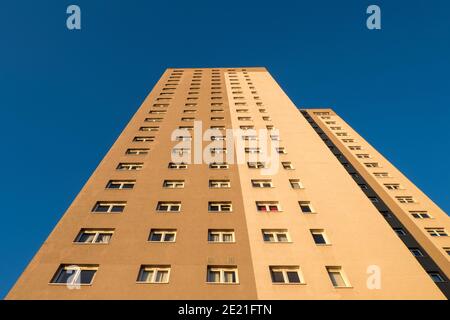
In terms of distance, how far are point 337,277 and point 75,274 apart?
11.7 meters

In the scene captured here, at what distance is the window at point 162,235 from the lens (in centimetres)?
1548

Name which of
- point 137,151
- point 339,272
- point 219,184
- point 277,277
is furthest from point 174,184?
point 339,272

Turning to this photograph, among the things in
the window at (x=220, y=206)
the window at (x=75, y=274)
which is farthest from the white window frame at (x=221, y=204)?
the window at (x=75, y=274)

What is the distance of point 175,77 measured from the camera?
4406 centimetres

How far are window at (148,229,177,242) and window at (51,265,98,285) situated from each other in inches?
117

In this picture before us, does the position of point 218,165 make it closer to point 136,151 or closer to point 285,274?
point 136,151

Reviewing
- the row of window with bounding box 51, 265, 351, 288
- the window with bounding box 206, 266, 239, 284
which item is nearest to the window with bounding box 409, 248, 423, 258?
the row of window with bounding box 51, 265, 351, 288

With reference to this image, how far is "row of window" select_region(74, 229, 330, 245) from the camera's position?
15.5 metres

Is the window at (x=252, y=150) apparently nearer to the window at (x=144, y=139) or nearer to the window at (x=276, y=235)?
the window at (x=144, y=139)

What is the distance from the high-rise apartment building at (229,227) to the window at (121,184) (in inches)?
3.5

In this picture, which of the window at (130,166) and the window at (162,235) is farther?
the window at (130,166)

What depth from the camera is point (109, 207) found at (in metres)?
17.7
